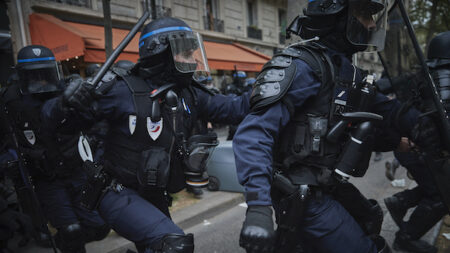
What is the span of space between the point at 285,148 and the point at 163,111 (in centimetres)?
91

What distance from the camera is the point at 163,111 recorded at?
2.18 m

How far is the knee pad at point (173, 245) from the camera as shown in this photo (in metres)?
1.75

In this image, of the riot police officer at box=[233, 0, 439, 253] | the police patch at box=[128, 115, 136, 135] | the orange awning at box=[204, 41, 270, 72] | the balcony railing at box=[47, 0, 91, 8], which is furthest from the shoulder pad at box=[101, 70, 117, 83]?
the balcony railing at box=[47, 0, 91, 8]

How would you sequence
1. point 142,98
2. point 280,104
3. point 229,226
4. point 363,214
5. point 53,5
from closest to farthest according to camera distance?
point 280,104
point 363,214
point 142,98
point 229,226
point 53,5

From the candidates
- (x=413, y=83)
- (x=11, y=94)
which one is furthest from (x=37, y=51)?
(x=413, y=83)

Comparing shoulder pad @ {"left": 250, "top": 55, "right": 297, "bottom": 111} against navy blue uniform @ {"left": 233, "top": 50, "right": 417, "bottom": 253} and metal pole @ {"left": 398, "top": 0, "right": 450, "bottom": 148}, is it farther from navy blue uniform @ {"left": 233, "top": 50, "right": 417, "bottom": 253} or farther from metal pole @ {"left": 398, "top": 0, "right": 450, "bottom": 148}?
metal pole @ {"left": 398, "top": 0, "right": 450, "bottom": 148}

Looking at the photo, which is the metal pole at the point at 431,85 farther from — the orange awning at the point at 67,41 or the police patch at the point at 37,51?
the orange awning at the point at 67,41

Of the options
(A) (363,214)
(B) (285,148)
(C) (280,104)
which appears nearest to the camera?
(C) (280,104)

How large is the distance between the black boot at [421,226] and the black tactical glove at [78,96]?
285 centimetres

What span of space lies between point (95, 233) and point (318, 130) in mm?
2673

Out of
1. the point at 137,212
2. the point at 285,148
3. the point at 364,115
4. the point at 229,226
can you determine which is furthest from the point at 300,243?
the point at 229,226

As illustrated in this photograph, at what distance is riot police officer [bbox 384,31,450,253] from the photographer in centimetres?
238

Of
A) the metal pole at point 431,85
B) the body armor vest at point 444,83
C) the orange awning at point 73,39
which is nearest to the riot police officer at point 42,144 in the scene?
the metal pole at point 431,85

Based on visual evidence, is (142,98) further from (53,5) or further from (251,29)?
(251,29)
